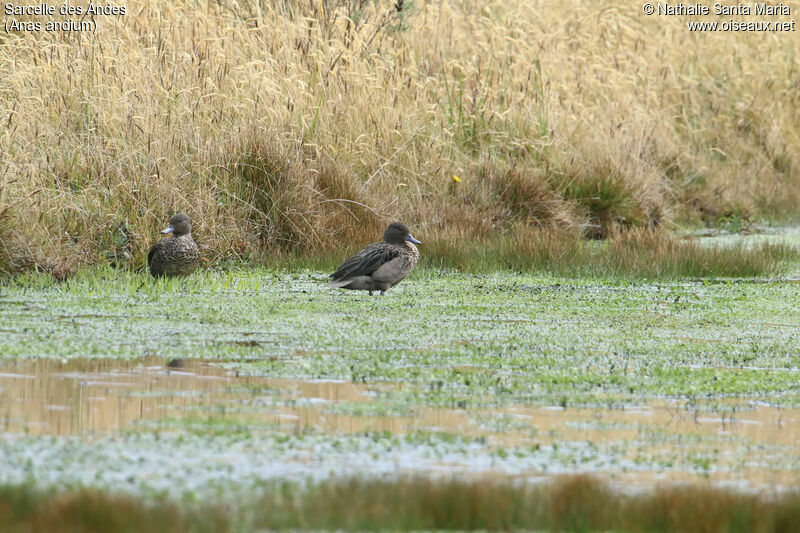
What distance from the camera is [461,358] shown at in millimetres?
6219

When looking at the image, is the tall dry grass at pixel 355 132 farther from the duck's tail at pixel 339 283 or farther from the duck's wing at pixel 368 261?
the duck's wing at pixel 368 261

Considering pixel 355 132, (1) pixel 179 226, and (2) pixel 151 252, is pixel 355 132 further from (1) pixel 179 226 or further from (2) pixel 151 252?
(2) pixel 151 252

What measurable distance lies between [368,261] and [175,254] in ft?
4.35

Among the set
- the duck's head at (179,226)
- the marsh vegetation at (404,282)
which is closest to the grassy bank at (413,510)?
the marsh vegetation at (404,282)

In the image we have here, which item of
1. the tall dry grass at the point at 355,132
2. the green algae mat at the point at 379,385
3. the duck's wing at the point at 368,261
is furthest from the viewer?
the tall dry grass at the point at 355,132

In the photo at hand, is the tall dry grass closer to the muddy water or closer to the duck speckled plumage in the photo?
the duck speckled plumage

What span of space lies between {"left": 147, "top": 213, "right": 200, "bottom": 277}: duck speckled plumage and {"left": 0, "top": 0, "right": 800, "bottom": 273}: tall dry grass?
0.57 m

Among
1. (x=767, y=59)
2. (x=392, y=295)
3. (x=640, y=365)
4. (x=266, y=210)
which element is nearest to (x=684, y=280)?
(x=392, y=295)

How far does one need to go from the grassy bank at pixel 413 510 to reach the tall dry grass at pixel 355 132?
5459 millimetres

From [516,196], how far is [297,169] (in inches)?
109

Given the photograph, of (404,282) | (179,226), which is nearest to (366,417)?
(179,226)

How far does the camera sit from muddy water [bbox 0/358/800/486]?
4.39 metres

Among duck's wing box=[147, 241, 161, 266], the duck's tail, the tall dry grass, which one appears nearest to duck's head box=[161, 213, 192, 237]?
duck's wing box=[147, 241, 161, 266]

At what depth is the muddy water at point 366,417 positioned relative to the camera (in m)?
4.39
